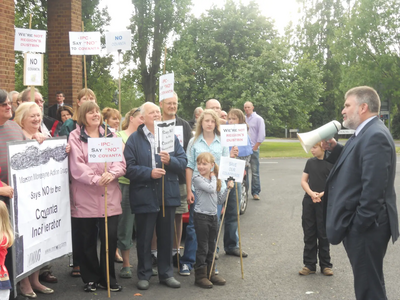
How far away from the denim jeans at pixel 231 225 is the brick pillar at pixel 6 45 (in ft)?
21.0

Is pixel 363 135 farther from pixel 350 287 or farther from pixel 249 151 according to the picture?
pixel 249 151

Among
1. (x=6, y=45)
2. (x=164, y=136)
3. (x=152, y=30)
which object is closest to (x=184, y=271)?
(x=164, y=136)

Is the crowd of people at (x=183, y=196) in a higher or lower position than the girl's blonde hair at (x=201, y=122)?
lower

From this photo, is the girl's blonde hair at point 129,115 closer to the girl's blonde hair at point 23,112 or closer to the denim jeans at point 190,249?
the girl's blonde hair at point 23,112

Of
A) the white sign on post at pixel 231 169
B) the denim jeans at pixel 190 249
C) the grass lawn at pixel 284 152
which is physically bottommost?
Answer: the grass lawn at pixel 284 152

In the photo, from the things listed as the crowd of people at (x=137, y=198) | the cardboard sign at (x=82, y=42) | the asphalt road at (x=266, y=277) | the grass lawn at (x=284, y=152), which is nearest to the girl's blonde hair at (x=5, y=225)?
the crowd of people at (x=137, y=198)

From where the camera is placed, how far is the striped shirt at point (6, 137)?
5086mm

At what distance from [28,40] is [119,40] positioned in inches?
50.7

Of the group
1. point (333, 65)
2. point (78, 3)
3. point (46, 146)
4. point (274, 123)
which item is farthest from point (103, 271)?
point (333, 65)

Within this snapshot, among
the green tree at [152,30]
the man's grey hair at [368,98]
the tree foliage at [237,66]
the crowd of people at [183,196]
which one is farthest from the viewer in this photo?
the green tree at [152,30]

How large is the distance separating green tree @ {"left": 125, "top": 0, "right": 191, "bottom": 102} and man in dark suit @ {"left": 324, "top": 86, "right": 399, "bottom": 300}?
28420 mm

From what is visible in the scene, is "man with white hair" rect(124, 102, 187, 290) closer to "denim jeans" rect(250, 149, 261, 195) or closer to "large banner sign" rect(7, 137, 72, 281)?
"large banner sign" rect(7, 137, 72, 281)

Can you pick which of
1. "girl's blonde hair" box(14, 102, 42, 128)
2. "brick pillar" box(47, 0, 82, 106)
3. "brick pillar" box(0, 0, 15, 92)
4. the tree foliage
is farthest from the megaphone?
the tree foliage

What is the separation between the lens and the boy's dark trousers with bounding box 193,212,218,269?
5.99 meters
